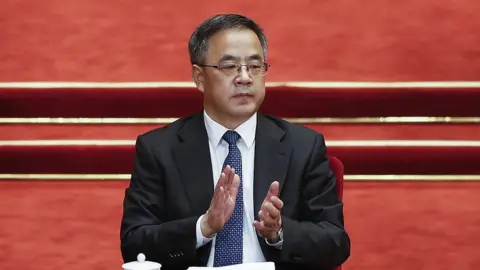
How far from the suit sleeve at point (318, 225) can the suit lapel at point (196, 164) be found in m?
0.17

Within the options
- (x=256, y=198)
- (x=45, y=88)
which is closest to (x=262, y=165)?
Answer: (x=256, y=198)

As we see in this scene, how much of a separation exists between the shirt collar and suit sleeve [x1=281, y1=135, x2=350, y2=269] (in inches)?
4.9

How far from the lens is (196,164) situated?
1.68m

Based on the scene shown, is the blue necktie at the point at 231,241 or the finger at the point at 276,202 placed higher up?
the finger at the point at 276,202

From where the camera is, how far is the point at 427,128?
266 centimetres

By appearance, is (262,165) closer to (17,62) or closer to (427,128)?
(427,128)

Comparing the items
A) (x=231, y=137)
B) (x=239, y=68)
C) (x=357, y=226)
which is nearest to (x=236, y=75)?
(x=239, y=68)

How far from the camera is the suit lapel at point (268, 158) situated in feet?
5.45

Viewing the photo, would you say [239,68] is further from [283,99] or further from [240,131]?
[283,99]

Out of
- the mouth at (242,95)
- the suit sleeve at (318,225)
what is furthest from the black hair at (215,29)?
the suit sleeve at (318,225)

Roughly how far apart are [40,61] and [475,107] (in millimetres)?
1346

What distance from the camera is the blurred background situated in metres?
2.61

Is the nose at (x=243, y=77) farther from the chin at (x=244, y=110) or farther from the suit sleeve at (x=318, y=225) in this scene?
the suit sleeve at (x=318, y=225)

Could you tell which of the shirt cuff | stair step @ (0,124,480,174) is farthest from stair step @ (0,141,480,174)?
the shirt cuff
